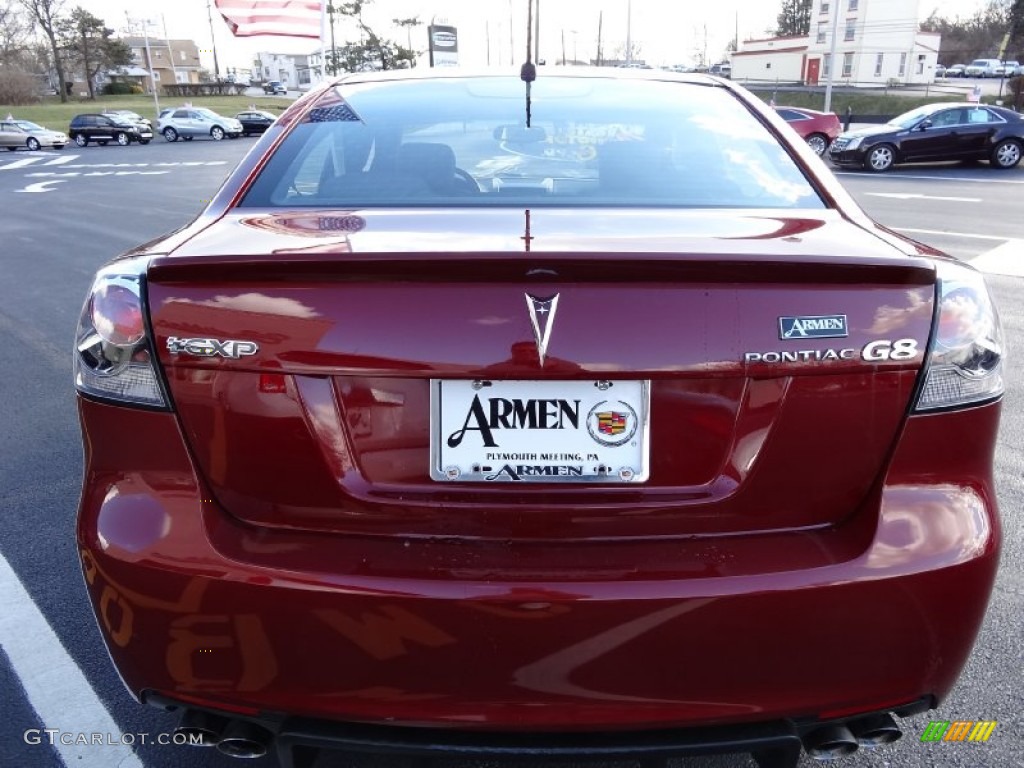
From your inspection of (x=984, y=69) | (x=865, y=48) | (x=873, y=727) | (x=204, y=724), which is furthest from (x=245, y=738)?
(x=984, y=69)

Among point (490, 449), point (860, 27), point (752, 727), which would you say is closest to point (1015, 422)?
point (752, 727)

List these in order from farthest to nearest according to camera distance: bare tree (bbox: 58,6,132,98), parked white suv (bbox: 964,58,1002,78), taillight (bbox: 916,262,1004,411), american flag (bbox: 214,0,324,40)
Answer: bare tree (bbox: 58,6,132,98) < parked white suv (bbox: 964,58,1002,78) < american flag (bbox: 214,0,324,40) < taillight (bbox: 916,262,1004,411)

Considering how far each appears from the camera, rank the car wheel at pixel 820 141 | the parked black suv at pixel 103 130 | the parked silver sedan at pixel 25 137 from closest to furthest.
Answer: the car wheel at pixel 820 141, the parked silver sedan at pixel 25 137, the parked black suv at pixel 103 130

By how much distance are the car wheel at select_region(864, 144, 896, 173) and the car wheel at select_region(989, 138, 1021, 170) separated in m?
2.32

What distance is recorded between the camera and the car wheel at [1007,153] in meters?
19.1

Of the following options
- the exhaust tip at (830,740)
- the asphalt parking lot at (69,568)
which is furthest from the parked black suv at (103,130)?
the exhaust tip at (830,740)

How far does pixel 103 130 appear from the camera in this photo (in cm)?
3862

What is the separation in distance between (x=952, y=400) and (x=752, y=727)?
0.73 meters

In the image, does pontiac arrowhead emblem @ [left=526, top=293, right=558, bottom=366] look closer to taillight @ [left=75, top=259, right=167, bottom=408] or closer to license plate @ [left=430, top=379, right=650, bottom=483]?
license plate @ [left=430, top=379, right=650, bottom=483]

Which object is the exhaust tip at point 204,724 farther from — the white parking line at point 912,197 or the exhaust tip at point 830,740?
the white parking line at point 912,197

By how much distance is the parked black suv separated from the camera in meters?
38.5

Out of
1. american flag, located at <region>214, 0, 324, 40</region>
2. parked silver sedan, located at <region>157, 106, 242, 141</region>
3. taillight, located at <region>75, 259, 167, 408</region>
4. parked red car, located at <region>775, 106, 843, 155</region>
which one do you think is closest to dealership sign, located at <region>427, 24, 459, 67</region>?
parked silver sedan, located at <region>157, 106, 242, 141</region>

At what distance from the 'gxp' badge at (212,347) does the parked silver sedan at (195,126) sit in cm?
4436

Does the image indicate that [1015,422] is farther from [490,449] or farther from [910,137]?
[910,137]
